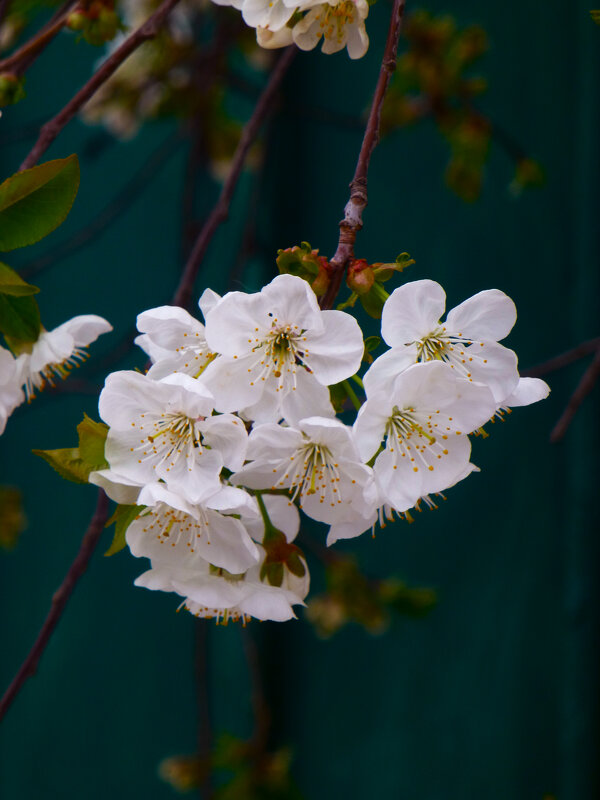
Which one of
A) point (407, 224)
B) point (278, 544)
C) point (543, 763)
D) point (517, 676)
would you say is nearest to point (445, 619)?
point (517, 676)

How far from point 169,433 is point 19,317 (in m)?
0.18

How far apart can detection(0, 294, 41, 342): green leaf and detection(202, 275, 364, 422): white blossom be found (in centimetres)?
20

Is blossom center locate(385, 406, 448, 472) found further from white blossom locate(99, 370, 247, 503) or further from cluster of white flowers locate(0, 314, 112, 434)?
cluster of white flowers locate(0, 314, 112, 434)

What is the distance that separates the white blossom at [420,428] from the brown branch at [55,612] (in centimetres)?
25

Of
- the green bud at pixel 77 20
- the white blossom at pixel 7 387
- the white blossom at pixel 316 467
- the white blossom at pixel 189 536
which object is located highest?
the green bud at pixel 77 20

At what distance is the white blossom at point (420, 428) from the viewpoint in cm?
53

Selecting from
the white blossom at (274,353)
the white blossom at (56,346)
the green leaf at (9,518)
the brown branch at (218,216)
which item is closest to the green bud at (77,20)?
the brown branch at (218,216)

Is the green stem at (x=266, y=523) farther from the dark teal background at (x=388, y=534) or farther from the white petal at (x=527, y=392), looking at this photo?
the dark teal background at (x=388, y=534)

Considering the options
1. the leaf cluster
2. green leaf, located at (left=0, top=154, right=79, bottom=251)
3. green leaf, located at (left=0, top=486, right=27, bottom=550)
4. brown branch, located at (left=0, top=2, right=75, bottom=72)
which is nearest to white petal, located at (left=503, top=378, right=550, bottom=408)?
green leaf, located at (left=0, top=154, right=79, bottom=251)

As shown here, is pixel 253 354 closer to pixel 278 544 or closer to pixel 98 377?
pixel 278 544

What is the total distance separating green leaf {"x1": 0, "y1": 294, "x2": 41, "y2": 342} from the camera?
→ 67 cm

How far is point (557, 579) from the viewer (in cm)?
148

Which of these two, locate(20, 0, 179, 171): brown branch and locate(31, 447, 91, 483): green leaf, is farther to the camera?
locate(20, 0, 179, 171): brown branch

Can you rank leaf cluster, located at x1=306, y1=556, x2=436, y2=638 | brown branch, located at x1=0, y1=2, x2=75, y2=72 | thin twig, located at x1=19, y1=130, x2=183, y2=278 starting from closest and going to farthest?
brown branch, located at x1=0, y1=2, x2=75, y2=72
leaf cluster, located at x1=306, y1=556, x2=436, y2=638
thin twig, located at x1=19, y1=130, x2=183, y2=278
